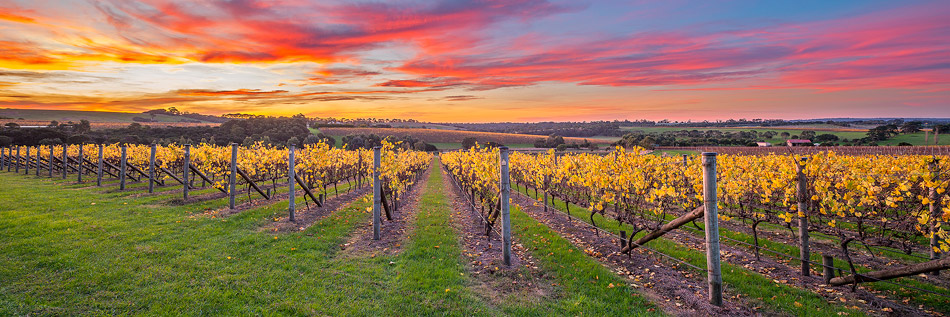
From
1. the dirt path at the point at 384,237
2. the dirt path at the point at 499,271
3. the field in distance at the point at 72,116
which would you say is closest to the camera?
the dirt path at the point at 499,271

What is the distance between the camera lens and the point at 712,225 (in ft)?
16.8

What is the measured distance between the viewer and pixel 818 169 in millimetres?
7289

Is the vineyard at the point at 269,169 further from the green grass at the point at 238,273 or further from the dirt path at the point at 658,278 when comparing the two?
the dirt path at the point at 658,278

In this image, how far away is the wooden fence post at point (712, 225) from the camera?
500 cm

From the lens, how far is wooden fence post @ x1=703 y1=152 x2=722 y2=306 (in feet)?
16.4

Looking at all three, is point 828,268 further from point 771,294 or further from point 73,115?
point 73,115

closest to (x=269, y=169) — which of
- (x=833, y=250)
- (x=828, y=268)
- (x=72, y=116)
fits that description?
(x=828, y=268)

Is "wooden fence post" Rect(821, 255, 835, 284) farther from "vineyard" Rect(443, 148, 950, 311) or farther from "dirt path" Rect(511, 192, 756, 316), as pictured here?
"dirt path" Rect(511, 192, 756, 316)

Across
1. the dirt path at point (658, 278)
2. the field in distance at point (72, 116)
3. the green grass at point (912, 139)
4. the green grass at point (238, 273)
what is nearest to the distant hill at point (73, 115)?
the field in distance at point (72, 116)

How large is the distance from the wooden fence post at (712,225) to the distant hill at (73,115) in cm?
14602

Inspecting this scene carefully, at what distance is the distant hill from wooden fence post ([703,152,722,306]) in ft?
479

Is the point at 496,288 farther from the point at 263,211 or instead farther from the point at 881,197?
the point at 263,211

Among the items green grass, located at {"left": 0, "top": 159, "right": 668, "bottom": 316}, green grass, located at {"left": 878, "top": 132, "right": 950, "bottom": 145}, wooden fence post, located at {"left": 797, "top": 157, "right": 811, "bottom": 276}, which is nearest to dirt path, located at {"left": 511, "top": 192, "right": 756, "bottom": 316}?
green grass, located at {"left": 0, "top": 159, "right": 668, "bottom": 316}

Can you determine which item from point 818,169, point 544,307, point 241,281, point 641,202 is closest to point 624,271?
point 641,202
